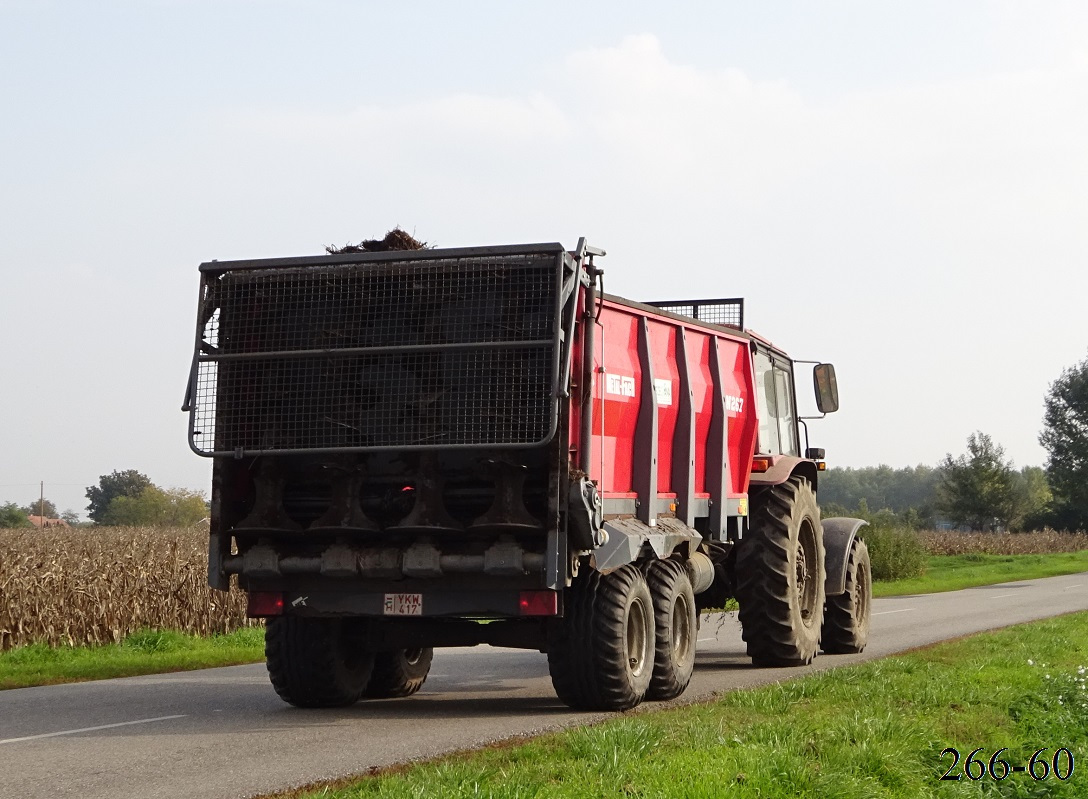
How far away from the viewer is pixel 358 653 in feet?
39.6

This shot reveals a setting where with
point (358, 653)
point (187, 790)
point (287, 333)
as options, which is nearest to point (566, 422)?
point (287, 333)

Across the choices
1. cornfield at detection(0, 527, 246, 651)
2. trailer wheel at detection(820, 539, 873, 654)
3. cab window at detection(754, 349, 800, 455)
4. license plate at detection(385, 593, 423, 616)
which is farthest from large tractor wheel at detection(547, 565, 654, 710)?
cornfield at detection(0, 527, 246, 651)

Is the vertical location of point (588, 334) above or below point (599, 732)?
above

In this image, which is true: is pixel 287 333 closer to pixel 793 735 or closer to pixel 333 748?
pixel 333 748

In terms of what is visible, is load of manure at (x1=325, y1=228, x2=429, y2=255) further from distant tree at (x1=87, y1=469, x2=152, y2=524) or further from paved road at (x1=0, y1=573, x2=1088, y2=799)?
distant tree at (x1=87, y1=469, x2=152, y2=524)

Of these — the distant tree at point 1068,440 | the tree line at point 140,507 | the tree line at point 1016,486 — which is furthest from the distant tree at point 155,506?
the distant tree at point 1068,440

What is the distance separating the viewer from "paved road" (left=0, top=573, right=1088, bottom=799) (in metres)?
8.02

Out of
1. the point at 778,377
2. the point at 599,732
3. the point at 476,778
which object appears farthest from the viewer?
the point at 778,377

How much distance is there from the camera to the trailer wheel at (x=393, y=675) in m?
12.7

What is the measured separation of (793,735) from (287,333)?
4.87m

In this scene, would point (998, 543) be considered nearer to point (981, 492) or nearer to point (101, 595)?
point (981, 492)

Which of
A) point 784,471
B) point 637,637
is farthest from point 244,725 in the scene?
point 784,471

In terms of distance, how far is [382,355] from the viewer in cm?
1072

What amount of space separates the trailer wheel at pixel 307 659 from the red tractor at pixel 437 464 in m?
0.02
